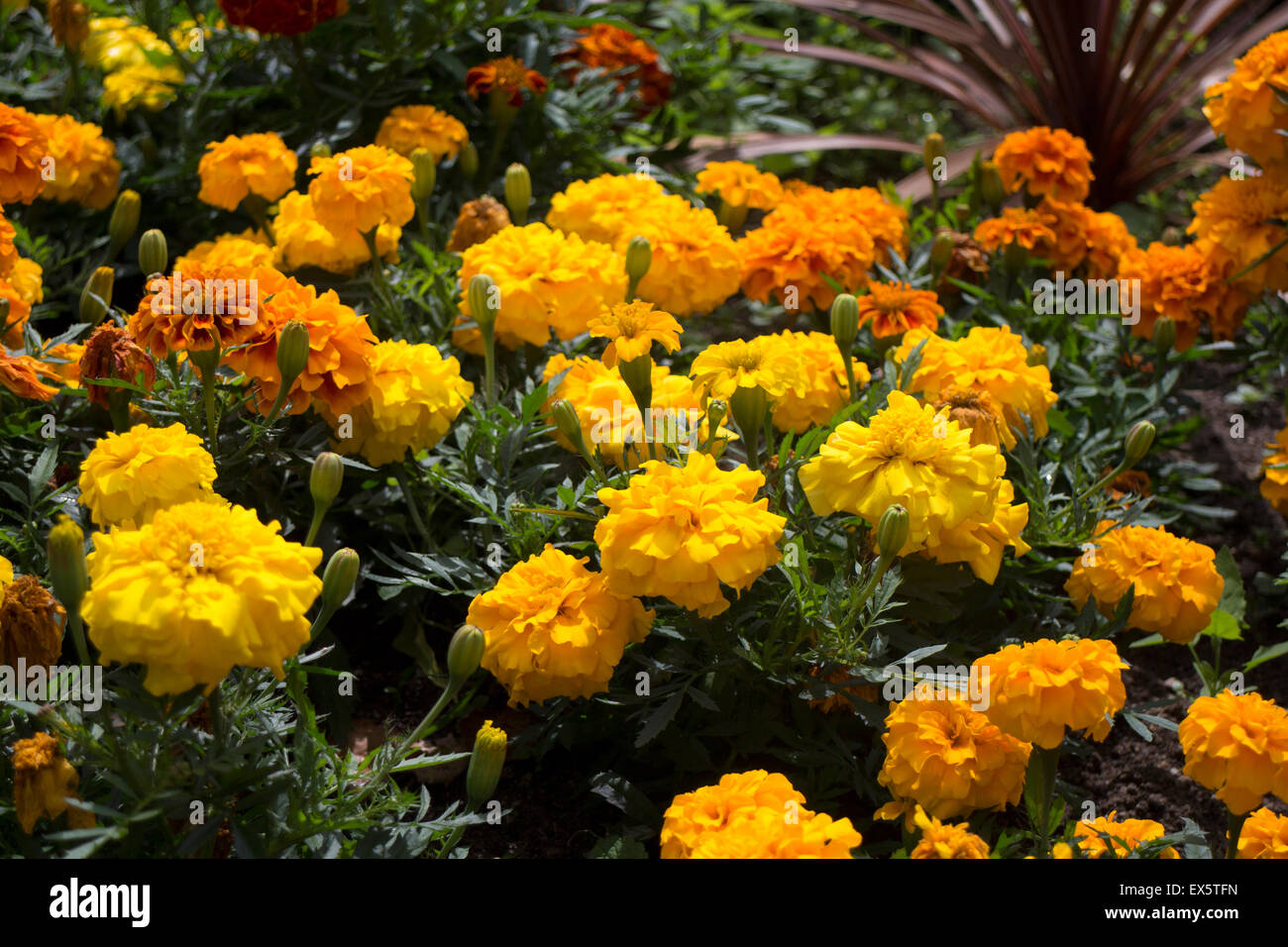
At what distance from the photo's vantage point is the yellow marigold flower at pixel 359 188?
77.5 inches

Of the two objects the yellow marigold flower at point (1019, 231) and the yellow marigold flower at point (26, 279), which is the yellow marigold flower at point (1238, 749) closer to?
the yellow marigold flower at point (1019, 231)

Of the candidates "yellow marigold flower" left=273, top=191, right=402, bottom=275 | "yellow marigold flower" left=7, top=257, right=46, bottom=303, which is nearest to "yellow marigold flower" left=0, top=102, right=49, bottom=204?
"yellow marigold flower" left=7, top=257, right=46, bottom=303

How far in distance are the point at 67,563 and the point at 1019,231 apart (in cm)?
183

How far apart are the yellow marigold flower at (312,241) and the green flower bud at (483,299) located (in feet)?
1.14

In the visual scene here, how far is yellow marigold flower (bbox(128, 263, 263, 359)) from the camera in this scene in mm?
1569

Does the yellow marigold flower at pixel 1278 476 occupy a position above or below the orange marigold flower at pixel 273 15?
below

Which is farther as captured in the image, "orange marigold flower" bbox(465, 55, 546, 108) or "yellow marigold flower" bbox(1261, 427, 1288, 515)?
"orange marigold flower" bbox(465, 55, 546, 108)

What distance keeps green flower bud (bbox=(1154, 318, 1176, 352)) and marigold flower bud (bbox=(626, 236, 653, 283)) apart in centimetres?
95

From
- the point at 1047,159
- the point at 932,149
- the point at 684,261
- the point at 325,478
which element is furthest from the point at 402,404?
the point at 1047,159

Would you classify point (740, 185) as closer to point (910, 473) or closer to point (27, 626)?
point (910, 473)

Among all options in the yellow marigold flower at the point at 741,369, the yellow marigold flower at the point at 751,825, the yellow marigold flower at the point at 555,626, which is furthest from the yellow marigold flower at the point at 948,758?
the yellow marigold flower at the point at 741,369

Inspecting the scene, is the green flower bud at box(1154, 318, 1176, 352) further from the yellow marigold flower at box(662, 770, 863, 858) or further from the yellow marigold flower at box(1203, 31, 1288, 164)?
the yellow marigold flower at box(662, 770, 863, 858)
